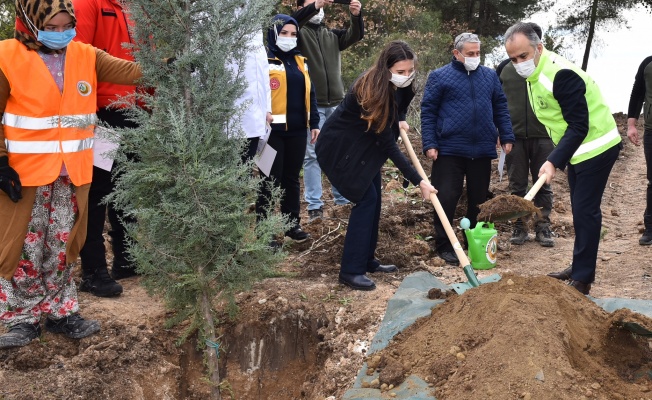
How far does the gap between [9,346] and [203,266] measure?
135cm

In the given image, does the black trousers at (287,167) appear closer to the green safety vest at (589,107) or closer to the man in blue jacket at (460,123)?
the man in blue jacket at (460,123)

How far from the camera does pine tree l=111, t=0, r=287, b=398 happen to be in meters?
3.47

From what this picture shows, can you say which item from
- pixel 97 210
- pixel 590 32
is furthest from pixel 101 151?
pixel 590 32

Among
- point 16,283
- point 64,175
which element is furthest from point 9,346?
point 64,175

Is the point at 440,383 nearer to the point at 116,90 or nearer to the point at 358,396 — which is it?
the point at 358,396

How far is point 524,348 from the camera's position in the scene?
3.18m

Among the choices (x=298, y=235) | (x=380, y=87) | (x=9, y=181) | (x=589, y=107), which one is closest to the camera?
(x=9, y=181)

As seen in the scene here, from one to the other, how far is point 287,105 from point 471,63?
Result: 1.69 m

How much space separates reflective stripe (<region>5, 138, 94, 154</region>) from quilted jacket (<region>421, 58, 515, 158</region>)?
3.11 m

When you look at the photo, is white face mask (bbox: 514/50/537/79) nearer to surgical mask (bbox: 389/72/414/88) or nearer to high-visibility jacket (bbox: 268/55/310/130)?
surgical mask (bbox: 389/72/414/88)

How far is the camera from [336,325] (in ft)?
14.8

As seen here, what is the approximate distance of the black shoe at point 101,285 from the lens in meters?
4.78

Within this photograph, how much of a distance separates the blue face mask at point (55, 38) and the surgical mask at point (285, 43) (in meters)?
2.21

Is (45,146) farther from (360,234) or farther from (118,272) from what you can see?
(360,234)
